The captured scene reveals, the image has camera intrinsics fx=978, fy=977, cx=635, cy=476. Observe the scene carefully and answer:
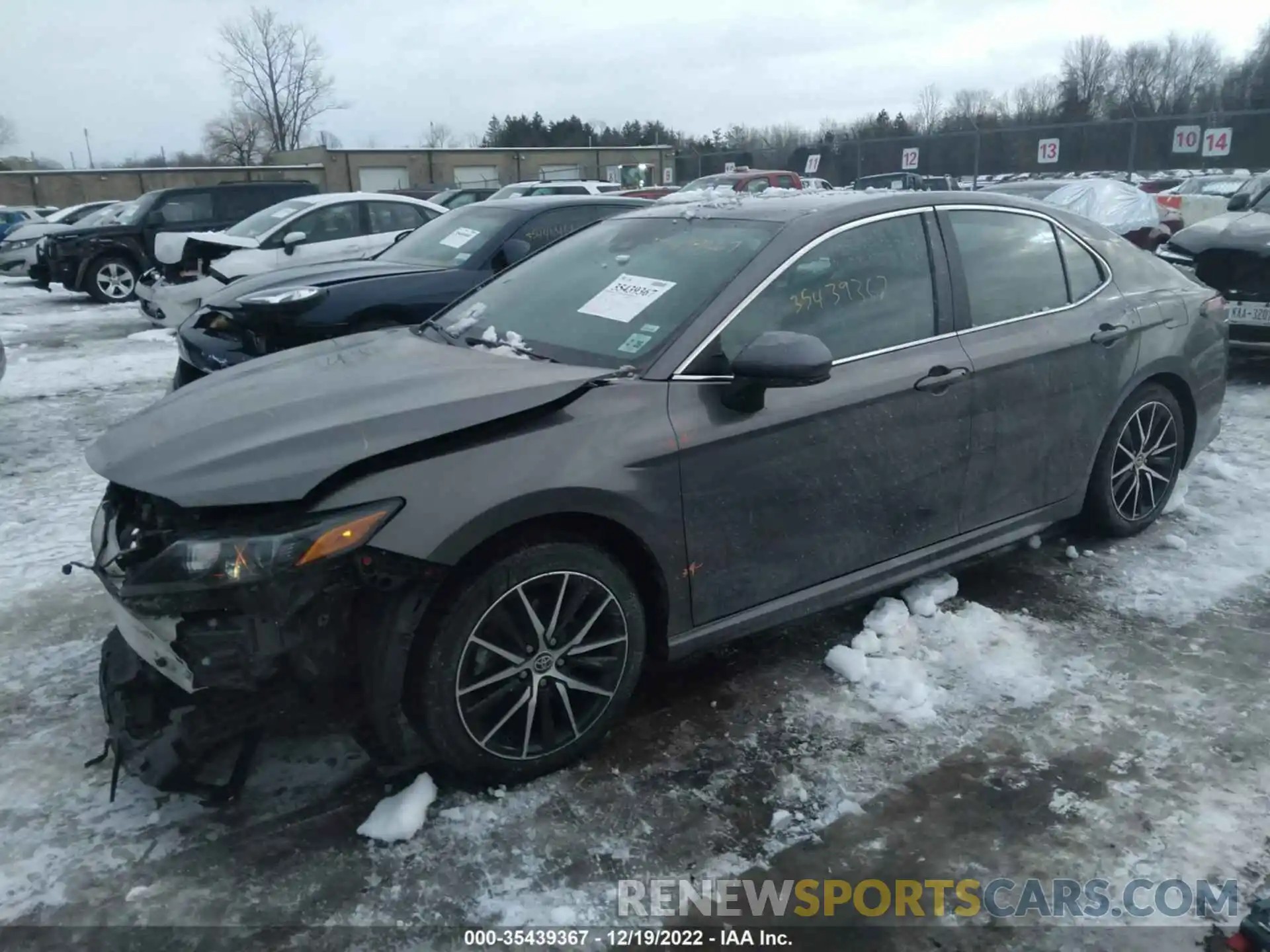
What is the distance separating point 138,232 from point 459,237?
32.6 feet

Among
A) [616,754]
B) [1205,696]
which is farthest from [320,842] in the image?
[1205,696]

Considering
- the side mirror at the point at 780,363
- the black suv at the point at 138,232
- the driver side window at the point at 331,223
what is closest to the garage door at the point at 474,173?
the black suv at the point at 138,232

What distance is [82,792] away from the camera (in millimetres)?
2941

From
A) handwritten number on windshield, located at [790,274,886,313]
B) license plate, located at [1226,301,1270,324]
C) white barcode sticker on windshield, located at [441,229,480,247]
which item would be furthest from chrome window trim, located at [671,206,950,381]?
license plate, located at [1226,301,1270,324]

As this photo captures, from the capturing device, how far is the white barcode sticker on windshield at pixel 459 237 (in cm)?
745

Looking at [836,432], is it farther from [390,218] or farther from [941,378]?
[390,218]

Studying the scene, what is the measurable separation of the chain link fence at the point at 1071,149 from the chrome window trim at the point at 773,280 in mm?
28970

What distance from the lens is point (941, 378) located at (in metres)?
3.59

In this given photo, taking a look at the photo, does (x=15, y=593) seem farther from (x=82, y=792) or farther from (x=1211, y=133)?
(x=1211, y=133)

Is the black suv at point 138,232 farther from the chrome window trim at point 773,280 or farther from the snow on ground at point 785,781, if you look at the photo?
the chrome window trim at point 773,280

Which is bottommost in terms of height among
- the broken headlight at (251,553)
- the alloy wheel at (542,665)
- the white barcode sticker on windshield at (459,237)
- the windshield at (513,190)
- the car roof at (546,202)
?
the alloy wheel at (542,665)

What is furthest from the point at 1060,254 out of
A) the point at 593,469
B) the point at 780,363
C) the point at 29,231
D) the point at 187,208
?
the point at 29,231

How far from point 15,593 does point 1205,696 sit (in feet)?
15.8

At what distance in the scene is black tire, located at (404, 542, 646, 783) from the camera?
268 cm
